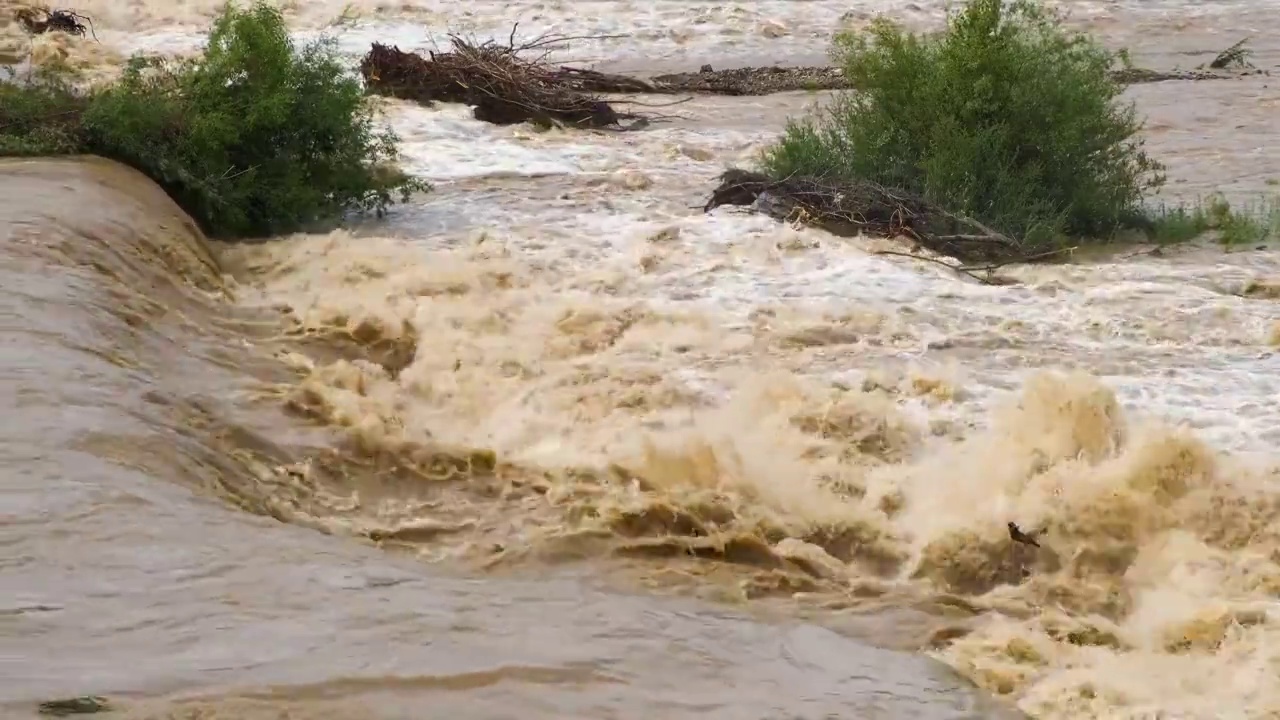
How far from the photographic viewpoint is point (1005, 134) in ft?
32.1

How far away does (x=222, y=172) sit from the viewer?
31.1ft

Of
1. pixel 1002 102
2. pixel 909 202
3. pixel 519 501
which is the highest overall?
pixel 1002 102

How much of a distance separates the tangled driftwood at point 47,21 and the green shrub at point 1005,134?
9.32 meters

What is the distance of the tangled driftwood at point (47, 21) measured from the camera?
15961 mm

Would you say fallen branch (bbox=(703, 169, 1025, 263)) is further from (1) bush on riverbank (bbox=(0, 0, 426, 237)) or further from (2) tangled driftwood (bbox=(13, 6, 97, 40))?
(2) tangled driftwood (bbox=(13, 6, 97, 40))

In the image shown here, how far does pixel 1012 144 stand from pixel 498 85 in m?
5.22

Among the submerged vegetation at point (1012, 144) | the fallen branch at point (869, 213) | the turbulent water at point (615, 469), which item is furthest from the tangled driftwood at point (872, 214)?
the turbulent water at point (615, 469)

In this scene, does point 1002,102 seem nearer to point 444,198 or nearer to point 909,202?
point 909,202

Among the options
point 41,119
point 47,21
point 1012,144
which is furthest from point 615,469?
point 47,21

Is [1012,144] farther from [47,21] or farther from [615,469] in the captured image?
[47,21]

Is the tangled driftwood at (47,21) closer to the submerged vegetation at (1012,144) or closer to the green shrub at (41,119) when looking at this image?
the green shrub at (41,119)

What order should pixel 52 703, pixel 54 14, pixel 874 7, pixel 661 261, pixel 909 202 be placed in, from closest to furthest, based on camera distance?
pixel 52 703 → pixel 661 261 → pixel 909 202 → pixel 54 14 → pixel 874 7

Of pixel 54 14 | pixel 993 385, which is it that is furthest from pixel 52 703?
pixel 54 14

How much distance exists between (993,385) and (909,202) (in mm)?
2881
